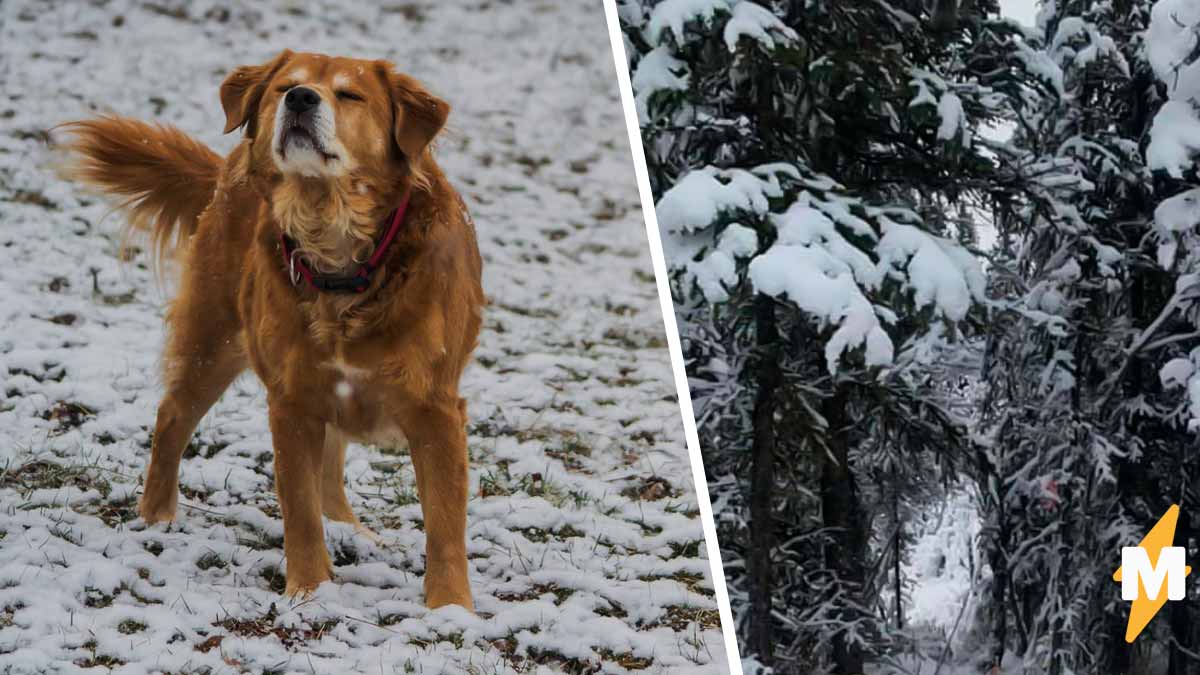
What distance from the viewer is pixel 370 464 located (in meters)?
4.73

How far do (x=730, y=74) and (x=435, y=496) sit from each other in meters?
3.48

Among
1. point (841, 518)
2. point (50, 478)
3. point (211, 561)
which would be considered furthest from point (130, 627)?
point (841, 518)

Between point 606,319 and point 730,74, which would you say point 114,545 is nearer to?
point 606,319

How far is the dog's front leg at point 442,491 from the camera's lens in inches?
141

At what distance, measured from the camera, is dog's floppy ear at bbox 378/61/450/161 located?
3.53 meters

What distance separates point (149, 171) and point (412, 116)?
1.33 m

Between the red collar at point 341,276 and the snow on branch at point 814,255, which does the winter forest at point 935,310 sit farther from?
the red collar at point 341,276

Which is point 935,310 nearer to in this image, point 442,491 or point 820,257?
point 820,257

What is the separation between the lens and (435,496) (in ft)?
11.9

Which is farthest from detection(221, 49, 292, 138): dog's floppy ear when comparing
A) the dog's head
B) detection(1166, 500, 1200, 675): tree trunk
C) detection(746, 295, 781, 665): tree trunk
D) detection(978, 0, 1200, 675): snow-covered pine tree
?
detection(1166, 500, 1200, 675): tree trunk

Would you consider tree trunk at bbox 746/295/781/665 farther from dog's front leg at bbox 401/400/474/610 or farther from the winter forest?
dog's front leg at bbox 401/400/474/610

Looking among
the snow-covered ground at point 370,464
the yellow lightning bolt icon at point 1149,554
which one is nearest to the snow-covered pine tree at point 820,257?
the snow-covered ground at point 370,464

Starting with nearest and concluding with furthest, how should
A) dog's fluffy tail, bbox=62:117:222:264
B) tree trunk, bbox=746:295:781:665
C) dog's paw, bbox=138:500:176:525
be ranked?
dog's paw, bbox=138:500:176:525 < dog's fluffy tail, bbox=62:117:222:264 < tree trunk, bbox=746:295:781:665

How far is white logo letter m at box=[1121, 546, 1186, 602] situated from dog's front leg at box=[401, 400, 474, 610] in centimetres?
558
